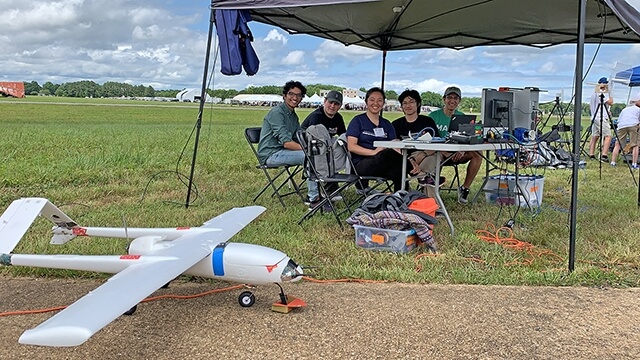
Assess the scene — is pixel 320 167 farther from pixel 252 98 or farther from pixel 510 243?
pixel 252 98

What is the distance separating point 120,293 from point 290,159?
3240mm

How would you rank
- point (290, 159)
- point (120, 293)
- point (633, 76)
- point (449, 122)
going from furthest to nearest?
point (633, 76)
point (449, 122)
point (290, 159)
point (120, 293)

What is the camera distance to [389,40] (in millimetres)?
7367

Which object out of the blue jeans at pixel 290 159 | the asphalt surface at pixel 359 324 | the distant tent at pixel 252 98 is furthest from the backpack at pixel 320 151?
the distant tent at pixel 252 98

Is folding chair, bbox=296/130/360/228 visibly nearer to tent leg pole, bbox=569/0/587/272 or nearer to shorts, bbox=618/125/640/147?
tent leg pole, bbox=569/0/587/272

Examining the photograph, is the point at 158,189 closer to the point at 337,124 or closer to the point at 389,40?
the point at 337,124

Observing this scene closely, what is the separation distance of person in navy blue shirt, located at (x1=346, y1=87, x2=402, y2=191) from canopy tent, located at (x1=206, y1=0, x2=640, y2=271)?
0.98 m

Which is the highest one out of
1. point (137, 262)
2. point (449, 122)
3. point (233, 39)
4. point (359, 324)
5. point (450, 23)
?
point (450, 23)

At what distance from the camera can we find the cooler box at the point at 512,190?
5.21 metres

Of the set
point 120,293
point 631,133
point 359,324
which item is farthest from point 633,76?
point 120,293

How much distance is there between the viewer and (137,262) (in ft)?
8.14

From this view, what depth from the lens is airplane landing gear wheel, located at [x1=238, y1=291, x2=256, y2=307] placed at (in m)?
2.84

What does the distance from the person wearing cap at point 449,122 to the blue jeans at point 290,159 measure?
1482 mm

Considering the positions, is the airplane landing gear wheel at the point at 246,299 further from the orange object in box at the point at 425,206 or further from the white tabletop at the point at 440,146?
the white tabletop at the point at 440,146
